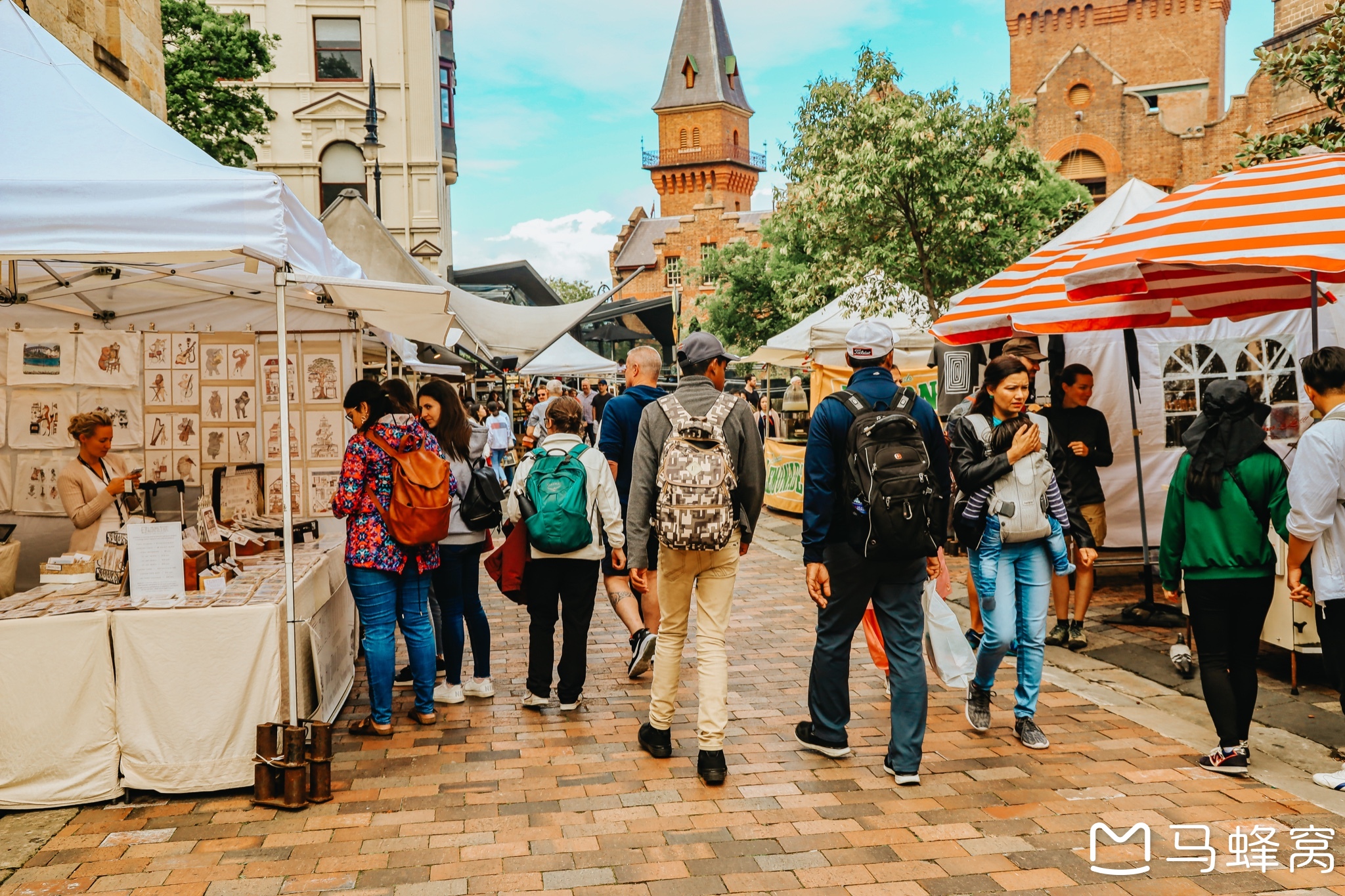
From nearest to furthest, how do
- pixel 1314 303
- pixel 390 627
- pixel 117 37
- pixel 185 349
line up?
pixel 390 627
pixel 1314 303
pixel 185 349
pixel 117 37

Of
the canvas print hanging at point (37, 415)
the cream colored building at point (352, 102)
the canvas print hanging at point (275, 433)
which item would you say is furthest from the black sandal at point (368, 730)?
the cream colored building at point (352, 102)

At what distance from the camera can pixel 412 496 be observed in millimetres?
4980

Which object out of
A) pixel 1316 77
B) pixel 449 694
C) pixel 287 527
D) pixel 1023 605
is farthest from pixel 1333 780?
pixel 1316 77

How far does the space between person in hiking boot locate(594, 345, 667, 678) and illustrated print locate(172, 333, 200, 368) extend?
266 centimetres

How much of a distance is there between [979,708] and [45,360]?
18.9ft

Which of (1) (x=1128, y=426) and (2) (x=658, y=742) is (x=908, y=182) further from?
(2) (x=658, y=742)

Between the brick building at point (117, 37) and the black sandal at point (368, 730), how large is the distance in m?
5.56

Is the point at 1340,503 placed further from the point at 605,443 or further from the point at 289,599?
the point at 289,599

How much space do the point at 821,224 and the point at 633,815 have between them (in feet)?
42.7

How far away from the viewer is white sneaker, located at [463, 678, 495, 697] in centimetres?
582

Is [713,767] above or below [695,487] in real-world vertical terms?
below

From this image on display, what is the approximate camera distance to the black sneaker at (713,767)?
444 cm

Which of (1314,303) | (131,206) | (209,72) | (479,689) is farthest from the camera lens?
(209,72)

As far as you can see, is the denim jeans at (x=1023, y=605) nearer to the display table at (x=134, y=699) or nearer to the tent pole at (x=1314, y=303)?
the tent pole at (x=1314, y=303)
